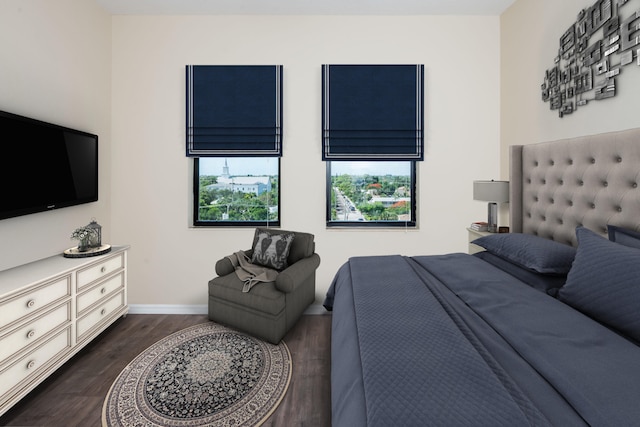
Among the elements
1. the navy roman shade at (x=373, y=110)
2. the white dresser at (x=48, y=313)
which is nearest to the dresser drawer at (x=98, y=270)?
the white dresser at (x=48, y=313)

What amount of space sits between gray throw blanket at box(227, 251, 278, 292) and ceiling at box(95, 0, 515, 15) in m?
2.38

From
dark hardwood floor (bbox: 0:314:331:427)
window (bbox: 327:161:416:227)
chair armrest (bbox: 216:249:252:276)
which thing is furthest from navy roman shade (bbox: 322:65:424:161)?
dark hardwood floor (bbox: 0:314:331:427)

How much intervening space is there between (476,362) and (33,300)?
239 centimetres

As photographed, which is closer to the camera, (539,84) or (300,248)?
(539,84)

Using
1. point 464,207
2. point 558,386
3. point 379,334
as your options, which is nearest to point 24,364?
point 379,334

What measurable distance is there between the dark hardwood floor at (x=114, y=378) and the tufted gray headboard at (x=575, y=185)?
1.96m

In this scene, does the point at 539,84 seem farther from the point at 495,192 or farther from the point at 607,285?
the point at 607,285

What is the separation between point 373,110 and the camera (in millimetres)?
3037

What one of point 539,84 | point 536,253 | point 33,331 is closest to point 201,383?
point 33,331

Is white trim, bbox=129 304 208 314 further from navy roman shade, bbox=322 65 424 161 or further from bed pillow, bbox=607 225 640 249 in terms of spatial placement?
bed pillow, bbox=607 225 640 249

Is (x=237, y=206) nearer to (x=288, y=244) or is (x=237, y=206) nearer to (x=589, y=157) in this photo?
(x=288, y=244)

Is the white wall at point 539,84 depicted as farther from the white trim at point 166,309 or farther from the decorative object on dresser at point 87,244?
the decorative object on dresser at point 87,244

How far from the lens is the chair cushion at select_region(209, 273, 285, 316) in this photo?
7.76ft

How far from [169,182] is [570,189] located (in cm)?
346
